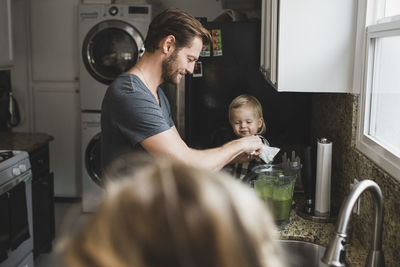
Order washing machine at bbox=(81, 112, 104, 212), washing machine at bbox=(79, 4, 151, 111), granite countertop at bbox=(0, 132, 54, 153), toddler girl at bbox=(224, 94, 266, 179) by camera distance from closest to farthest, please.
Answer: toddler girl at bbox=(224, 94, 266, 179), granite countertop at bbox=(0, 132, 54, 153), washing machine at bbox=(79, 4, 151, 111), washing machine at bbox=(81, 112, 104, 212)

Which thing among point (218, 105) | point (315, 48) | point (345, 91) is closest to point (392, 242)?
point (345, 91)

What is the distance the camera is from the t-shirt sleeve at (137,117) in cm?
176

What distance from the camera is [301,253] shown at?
75.7 inches

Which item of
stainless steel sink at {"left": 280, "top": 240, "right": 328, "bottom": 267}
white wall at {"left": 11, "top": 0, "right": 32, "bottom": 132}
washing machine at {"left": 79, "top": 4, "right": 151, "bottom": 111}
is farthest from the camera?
white wall at {"left": 11, "top": 0, "right": 32, "bottom": 132}

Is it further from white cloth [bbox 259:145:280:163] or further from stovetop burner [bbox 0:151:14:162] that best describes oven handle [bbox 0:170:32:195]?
white cloth [bbox 259:145:280:163]

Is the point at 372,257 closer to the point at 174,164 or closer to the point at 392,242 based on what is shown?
the point at 392,242

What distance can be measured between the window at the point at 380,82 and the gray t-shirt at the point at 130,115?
0.75 meters

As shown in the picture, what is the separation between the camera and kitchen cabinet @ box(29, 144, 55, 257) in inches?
133

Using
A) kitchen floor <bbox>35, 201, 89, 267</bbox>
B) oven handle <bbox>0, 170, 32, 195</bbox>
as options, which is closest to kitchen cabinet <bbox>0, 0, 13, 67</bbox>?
oven handle <bbox>0, 170, 32, 195</bbox>

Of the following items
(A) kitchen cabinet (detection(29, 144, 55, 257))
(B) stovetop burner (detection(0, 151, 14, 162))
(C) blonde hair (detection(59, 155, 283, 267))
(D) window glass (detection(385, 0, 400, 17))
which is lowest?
(A) kitchen cabinet (detection(29, 144, 55, 257))

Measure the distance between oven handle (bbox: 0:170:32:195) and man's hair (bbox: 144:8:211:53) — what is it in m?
1.30

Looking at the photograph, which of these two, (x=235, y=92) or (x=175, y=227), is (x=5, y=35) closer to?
(x=235, y=92)

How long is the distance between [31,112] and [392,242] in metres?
4.25

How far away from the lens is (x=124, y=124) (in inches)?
70.4
